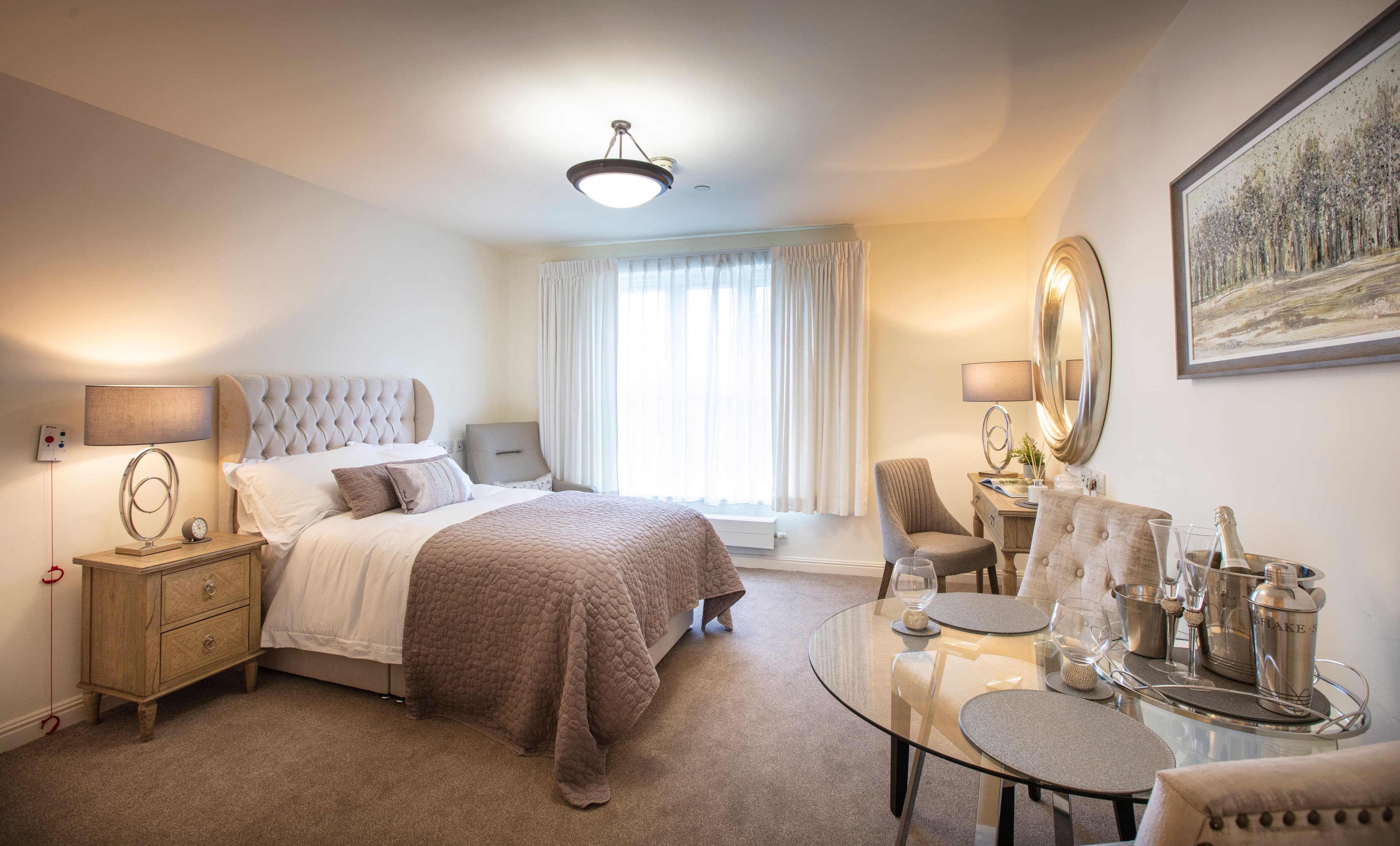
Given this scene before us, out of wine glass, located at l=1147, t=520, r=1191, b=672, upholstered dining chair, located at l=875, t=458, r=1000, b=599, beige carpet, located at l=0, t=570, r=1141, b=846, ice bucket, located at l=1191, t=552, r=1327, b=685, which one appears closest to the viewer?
ice bucket, located at l=1191, t=552, r=1327, b=685

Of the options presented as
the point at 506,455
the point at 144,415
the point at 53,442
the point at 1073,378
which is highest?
the point at 1073,378

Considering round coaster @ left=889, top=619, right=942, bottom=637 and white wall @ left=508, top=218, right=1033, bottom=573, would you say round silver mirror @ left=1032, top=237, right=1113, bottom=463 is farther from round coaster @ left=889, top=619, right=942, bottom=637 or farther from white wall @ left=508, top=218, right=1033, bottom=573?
round coaster @ left=889, top=619, right=942, bottom=637

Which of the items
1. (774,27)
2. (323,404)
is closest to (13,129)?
(323,404)

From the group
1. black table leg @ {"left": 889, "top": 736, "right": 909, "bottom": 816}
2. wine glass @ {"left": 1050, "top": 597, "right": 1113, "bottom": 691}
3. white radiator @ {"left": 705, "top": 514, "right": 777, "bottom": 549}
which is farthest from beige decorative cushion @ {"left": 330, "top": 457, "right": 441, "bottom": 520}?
wine glass @ {"left": 1050, "top": 597, "right": 1113, "bottom": 691}

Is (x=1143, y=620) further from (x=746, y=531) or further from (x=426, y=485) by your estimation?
(x=746, y=531)

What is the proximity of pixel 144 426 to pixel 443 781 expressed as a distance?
5.94 feet

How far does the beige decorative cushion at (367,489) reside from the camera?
2.98 m

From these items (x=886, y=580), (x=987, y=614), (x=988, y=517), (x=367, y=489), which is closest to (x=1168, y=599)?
(x=987, y=614)

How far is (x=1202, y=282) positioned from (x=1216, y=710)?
1.41 metres

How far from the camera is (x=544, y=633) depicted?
2.18m

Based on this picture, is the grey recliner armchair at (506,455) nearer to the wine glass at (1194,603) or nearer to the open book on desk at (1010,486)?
the open book on desk at (1010,486)

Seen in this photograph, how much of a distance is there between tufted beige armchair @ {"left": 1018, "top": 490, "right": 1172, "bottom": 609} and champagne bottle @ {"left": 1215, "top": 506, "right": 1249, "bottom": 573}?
1.09ft

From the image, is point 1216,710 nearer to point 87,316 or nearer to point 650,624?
point 650,624

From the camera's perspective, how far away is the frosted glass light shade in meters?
2.71
